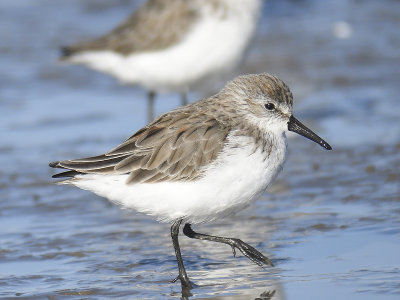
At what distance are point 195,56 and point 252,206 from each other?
3090 millimetres

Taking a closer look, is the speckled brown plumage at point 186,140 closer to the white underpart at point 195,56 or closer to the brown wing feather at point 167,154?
the brown wing feather at point 167,154

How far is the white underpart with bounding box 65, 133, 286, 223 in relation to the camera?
5723 millimetres

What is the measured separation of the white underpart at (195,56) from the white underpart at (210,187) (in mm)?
4293

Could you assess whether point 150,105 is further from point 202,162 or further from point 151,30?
point 202,162

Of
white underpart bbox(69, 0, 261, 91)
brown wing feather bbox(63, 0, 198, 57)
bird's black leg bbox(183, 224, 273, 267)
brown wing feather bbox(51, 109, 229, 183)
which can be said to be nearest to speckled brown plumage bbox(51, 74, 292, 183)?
brown wing feather bbox(51, 109, 229, 183)

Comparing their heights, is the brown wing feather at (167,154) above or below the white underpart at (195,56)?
below

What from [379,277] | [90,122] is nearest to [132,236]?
[379,277]

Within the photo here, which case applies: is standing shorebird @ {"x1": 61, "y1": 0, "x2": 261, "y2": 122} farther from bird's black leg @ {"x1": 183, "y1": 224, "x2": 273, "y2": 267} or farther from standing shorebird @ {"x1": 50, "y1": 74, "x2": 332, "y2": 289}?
bird's black leg @ {"x1": 183, "y1": 224, "x2": 273, "y2": 267}

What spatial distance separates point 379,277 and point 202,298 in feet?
3.74

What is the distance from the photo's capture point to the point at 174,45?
1027cm

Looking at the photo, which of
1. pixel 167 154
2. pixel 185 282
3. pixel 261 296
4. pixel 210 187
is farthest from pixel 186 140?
pixel 261 296

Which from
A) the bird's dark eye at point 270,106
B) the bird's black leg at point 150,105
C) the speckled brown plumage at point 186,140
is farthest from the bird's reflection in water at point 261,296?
the bird's black leg at point 150,105

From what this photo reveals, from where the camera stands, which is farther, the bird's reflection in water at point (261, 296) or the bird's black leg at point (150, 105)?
the bird's black leg at point (150, 105)

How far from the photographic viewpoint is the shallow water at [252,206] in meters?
5.84
